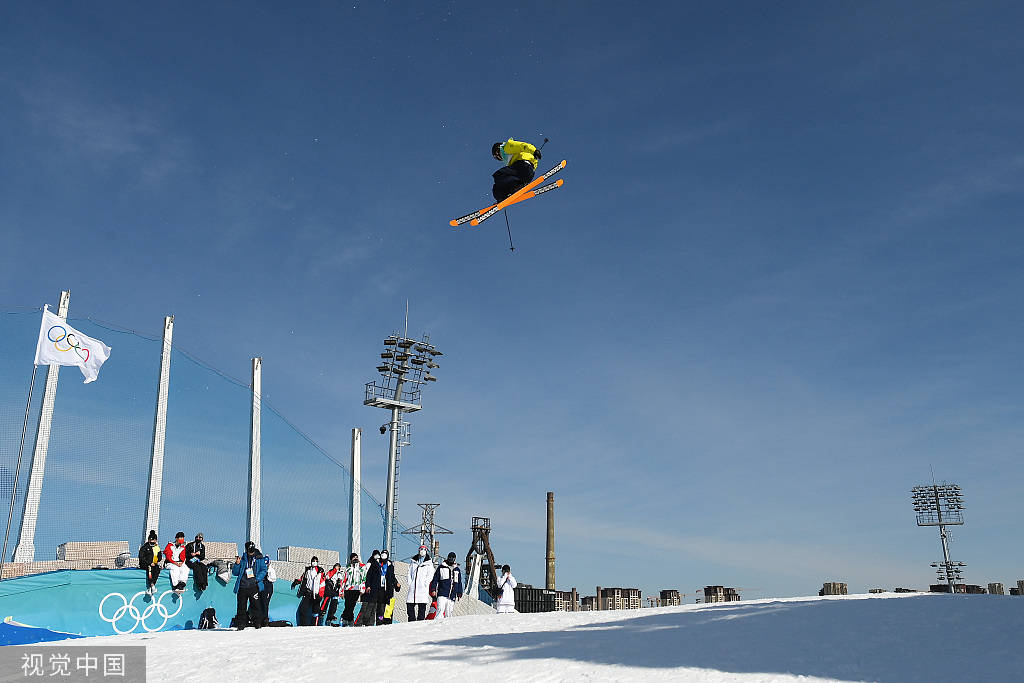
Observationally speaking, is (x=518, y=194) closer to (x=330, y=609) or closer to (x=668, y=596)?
(x=330, y=609)

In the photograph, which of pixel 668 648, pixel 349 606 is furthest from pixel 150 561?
pixel 668 648

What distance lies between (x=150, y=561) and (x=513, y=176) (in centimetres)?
1164

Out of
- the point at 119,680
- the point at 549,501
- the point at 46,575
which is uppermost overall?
the point at 549,501

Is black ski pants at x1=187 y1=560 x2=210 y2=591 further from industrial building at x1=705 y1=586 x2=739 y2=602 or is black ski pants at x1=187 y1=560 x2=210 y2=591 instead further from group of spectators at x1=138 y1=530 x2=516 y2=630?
industrial building at x1=705 y1=586 x2=739 y2=602

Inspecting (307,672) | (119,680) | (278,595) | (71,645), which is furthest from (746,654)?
(278,595)

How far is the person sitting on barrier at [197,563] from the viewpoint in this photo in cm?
1648

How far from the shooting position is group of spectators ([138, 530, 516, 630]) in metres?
15.3

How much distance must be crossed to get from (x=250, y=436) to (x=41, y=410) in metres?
5.20

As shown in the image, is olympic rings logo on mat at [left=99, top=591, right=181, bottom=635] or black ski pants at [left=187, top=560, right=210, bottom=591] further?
black ski pants at [left=187, top=560, right=210, bottom=591]

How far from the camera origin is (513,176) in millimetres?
18469

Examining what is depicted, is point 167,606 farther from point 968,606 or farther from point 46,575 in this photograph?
point 968,606

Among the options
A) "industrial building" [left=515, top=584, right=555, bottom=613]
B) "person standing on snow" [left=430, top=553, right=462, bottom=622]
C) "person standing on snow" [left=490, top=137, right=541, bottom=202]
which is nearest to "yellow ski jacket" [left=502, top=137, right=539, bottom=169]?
"person standing on snow" [left=490, top=137, right=541, bottom=202]

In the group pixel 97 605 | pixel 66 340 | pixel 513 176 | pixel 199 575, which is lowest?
pixel 97 605

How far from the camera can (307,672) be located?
29.8 feet
